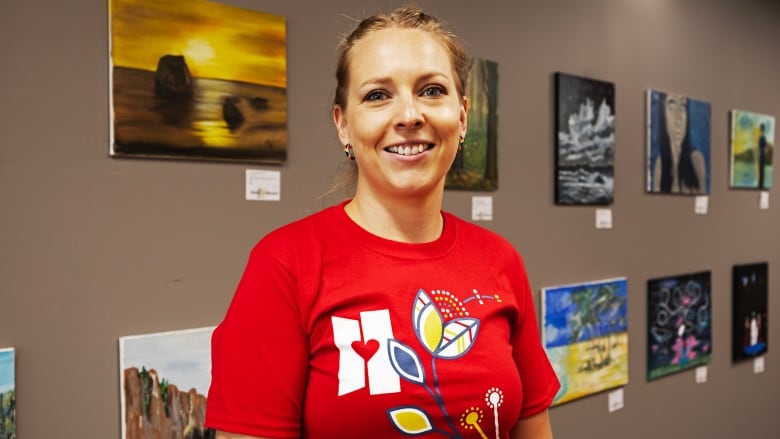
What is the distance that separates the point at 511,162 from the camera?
108 inches

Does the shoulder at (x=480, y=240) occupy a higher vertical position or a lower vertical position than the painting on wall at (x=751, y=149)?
lower

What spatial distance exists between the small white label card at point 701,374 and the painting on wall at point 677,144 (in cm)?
109

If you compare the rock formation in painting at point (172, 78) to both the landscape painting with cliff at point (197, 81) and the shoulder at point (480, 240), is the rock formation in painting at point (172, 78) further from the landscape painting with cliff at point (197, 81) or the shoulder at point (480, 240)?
the shoulder at point (480, 240)

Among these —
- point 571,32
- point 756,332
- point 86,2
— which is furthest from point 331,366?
point 756,332

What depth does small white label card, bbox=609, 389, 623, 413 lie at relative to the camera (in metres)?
3.18

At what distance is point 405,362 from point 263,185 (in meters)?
1.16

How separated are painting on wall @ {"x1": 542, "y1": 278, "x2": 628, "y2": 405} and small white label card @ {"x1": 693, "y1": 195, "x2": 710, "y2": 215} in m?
0.88

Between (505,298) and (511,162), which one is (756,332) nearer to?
(511,162)

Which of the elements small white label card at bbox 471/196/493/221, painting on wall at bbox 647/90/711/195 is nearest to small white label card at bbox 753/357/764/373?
painting on wall at bbox 647/90/711/195

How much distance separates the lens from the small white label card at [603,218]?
3123 millimetres

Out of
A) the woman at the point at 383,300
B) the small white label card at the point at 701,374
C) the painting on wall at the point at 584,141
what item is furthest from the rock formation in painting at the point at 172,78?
the small white label card at the point at 701,374

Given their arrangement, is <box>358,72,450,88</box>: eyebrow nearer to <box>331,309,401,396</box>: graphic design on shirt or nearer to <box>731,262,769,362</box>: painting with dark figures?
<box>331,309,401,396</box>: graphic design on shirt

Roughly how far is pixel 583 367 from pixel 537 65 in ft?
4.93

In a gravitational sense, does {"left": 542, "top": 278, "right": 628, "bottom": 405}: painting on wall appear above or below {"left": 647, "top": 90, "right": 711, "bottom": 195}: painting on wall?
below
